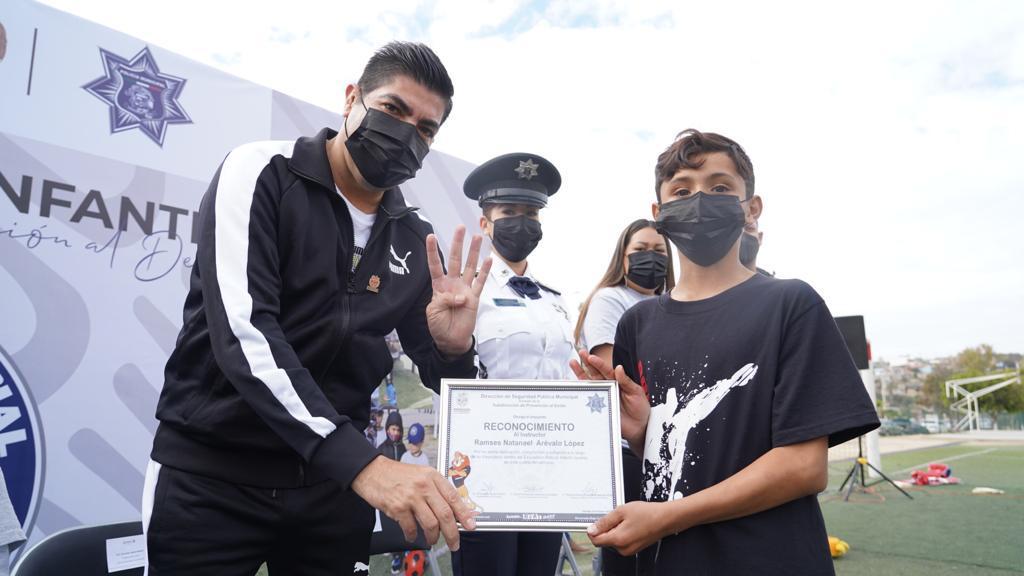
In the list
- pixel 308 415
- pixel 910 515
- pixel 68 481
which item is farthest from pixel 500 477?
pixel 910 515

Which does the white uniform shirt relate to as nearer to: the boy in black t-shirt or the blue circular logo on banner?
the boy in black t-shirt

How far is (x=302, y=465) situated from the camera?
1.62 meters

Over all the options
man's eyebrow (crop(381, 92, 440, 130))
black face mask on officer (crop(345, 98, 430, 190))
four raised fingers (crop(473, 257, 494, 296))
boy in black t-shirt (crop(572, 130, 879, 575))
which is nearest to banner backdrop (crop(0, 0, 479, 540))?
black face mask on officer (crop(345, 98, 430, 190))

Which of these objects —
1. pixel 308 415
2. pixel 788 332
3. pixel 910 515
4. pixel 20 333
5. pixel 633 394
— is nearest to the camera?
pixel 308 415

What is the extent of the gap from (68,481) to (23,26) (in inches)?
89.3

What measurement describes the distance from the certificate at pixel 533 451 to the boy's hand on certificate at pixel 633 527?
9 centimetres

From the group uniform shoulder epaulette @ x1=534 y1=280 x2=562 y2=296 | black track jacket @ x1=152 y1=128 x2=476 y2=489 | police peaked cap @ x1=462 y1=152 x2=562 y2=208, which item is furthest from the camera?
uniform shoulder epaulette @ x1=534 y1=280 x2=562 y2=296

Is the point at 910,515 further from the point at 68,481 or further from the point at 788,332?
the point at 68,481

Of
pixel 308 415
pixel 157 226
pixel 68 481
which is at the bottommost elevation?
pixel 68 481

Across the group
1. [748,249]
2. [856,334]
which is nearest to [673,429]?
[748,249]

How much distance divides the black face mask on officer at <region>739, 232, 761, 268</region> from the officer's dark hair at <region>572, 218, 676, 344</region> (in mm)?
535

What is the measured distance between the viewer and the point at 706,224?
1.72 m

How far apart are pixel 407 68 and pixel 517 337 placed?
1406 mm

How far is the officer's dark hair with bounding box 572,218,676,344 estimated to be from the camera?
3.41 meters
